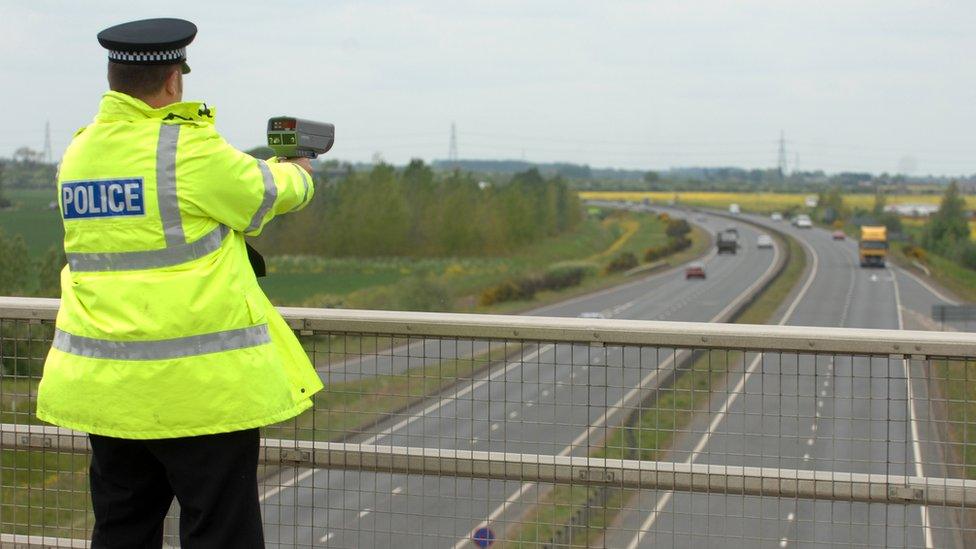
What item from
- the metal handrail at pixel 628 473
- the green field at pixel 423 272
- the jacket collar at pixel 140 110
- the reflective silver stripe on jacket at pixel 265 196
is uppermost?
the jacket collar at pixel 140 110

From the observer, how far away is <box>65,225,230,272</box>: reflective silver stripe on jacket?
362 cm

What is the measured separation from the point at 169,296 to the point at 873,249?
12352 cm

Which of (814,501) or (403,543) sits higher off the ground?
(814,501)

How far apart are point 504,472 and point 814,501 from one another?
115 centimetres

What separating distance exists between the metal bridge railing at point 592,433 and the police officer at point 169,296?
1.14 m

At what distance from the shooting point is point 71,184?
12.2 feet

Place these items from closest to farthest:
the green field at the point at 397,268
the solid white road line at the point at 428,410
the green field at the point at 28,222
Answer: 1. the solid white road line at the point at 428,410
2. the green field at the point at 28,222
3. the green field at the point at 397,268

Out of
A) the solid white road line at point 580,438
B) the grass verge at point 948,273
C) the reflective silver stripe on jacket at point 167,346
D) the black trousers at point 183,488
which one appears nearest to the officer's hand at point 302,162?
the reflective silver stripe on jacket at point 167,346

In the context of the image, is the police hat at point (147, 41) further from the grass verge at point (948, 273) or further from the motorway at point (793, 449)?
the grass verge at point (948, 273)

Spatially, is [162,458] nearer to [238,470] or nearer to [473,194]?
[238,470]

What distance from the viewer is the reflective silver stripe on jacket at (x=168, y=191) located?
3594mm

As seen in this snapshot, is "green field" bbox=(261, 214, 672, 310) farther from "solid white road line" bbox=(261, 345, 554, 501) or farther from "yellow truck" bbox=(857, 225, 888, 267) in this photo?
"solid white road line" bbox=(261, 345, 554, 501)

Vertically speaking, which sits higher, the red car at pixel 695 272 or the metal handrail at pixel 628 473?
the metal handrail at pixel 628 473

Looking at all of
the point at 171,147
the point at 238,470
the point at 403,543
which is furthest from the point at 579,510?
the point at 171,147
